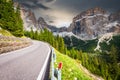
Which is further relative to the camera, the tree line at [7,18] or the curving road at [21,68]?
the tree line at [7,18]

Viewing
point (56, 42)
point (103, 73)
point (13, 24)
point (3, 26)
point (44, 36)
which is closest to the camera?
point (3, 26)

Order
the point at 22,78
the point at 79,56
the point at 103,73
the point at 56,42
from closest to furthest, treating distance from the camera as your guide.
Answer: the point at 22,78, the point at 103,73, the point at 56,42, the point at 79,56

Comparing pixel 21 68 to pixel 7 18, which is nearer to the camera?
pixel 21 68

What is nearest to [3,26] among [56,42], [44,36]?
[56,42]

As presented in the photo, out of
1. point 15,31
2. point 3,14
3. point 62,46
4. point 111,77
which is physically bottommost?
point 111,77

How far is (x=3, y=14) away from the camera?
65438 mm

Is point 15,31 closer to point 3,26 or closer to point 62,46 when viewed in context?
point 3,26

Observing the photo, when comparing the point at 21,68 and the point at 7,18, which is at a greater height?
the point at 7,18

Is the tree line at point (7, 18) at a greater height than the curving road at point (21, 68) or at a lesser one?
greater

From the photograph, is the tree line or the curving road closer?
the curving road

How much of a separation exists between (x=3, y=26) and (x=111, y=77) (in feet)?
225

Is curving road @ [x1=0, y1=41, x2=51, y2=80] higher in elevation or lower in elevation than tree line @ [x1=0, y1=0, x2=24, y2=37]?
lower

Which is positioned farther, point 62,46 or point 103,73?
point 62,46

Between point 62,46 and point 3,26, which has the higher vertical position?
point 3,26
